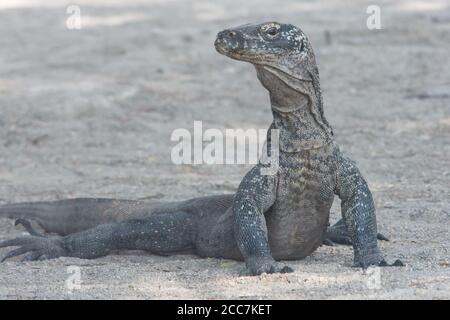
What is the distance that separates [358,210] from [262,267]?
0.61 metres

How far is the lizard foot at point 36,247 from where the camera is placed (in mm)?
6582

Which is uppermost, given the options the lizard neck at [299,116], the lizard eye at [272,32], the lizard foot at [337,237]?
the lizard eye at [272,32]

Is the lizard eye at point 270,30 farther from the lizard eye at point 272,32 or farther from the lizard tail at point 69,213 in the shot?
the lizard tail at point 69,213

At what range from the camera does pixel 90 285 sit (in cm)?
570

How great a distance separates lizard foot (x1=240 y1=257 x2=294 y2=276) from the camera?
583 cm

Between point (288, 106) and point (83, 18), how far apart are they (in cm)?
968

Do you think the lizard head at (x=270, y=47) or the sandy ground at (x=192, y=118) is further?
the sandy ground at (x=192, y=118)

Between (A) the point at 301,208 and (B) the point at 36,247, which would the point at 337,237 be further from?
(B) the point at 36,247

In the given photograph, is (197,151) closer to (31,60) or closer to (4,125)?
(4,125)

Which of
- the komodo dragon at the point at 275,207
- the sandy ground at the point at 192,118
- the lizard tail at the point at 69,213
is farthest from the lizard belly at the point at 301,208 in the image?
the lizard tail at the point at 69,213

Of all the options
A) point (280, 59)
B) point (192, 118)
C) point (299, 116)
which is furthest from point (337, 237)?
point (192, 118)

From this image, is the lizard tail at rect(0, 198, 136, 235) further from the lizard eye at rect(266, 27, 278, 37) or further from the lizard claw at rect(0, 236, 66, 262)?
the lizard eye at rect(266, 27, 278, 37)

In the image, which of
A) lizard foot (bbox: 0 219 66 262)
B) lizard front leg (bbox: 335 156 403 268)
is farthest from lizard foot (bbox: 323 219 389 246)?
lizard foot (bbox: 0 219 66 262)
